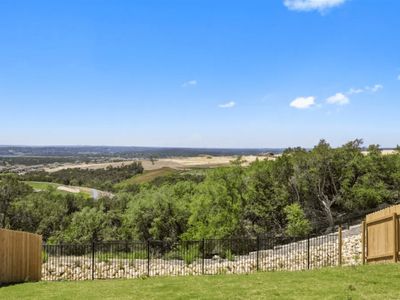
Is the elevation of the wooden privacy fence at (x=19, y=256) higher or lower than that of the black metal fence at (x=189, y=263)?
higher

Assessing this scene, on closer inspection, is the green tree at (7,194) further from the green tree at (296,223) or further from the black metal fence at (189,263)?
the green tree at (296,223)

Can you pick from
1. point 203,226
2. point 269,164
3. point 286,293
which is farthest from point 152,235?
point 286,293

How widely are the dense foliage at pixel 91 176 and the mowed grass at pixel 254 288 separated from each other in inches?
3980

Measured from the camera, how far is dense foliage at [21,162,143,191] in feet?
412

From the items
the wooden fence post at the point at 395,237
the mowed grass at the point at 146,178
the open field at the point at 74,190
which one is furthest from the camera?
the mowed grass at the point at 146,178

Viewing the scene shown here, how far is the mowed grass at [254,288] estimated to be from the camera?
10.8 meters

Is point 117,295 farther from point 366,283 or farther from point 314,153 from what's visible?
point 314,153

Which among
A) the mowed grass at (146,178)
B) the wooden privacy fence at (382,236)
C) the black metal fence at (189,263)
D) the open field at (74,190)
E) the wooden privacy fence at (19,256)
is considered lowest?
the open field at (74,190)

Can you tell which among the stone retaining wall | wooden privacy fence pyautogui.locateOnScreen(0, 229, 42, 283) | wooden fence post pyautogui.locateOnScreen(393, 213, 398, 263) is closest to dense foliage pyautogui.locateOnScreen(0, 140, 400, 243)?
the stone retaining wall

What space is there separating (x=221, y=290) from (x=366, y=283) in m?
3.36

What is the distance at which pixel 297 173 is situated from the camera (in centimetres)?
4100

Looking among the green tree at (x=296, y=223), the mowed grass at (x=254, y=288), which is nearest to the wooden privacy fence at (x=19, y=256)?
the mowed grass at (x=254, y=288)

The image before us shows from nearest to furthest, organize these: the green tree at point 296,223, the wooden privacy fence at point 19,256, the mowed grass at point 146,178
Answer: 1. the wooden privacy fence at point 19,256
2. the green tree at point 296,223
3. the mowed grass at point 146,178

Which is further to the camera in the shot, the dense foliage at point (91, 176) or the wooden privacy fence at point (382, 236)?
the dense foliage at point (91, 176)
